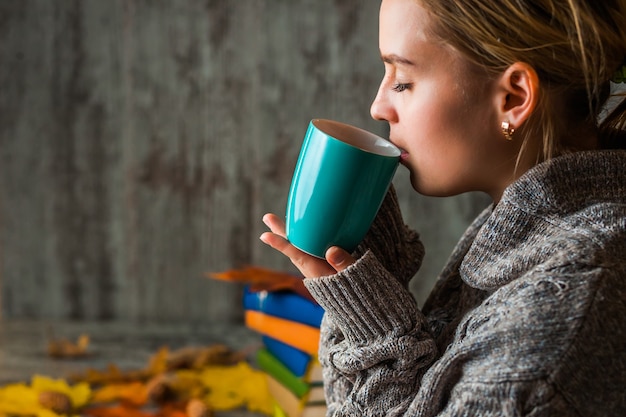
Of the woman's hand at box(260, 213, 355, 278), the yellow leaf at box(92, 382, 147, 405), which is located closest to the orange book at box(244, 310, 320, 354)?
the yellow leaf at box(92, 382, 147, 405)

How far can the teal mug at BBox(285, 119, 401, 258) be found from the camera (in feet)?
2.68

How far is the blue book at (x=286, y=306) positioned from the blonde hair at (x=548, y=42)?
619 millimetres

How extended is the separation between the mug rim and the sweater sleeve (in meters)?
0.12

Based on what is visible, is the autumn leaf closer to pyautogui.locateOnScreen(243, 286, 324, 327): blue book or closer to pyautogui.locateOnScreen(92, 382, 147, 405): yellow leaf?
pyautogui.locateOnScreen(92, 382, 147, 405): yellow leaf

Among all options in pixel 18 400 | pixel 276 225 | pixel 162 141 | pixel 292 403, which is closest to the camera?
pixel 276 225

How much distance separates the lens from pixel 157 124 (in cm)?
204

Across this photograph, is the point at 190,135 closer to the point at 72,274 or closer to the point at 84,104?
the point at 84,104

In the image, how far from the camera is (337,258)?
0.86m

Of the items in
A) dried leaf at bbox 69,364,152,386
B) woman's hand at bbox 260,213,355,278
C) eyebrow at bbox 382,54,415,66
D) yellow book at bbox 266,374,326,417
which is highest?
eyebrow at bbox 382,54,415,66

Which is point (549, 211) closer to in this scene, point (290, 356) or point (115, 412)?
point (290, 356)

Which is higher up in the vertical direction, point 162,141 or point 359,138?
point 359,138

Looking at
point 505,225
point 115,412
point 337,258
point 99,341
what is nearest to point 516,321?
point 505,225

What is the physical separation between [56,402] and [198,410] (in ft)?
0.89

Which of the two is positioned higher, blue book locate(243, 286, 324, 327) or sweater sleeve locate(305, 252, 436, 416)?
sweater sleeve locate(305, 252, 436, 416)
